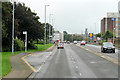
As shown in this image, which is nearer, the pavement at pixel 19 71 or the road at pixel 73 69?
the pavement at pixel 19 71

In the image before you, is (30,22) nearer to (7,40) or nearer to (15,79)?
(7,40)

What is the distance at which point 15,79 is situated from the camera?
1084 centimetres

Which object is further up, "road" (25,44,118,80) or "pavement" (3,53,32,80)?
"pavement" (3,53,32,80)

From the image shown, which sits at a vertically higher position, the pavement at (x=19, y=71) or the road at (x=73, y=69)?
the pavement at (x=19, y=71)

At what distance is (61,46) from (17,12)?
56.9ft

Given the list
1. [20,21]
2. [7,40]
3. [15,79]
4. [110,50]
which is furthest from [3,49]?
[15,79]

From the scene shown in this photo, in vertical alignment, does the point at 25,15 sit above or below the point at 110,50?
above

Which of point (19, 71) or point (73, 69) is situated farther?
point (73, 69)

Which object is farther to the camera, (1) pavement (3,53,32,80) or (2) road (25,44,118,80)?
(2) road (25,44,118,80)

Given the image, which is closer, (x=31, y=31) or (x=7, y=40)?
(x=7, y=40)

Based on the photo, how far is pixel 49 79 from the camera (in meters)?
11.0

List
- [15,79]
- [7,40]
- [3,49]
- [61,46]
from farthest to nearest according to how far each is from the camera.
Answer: [61,46] < [7,40] < [3,49] < [15,79]

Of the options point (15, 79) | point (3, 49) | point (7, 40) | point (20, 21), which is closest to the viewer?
point (15, 79)

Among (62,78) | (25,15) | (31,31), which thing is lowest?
(62,78)
